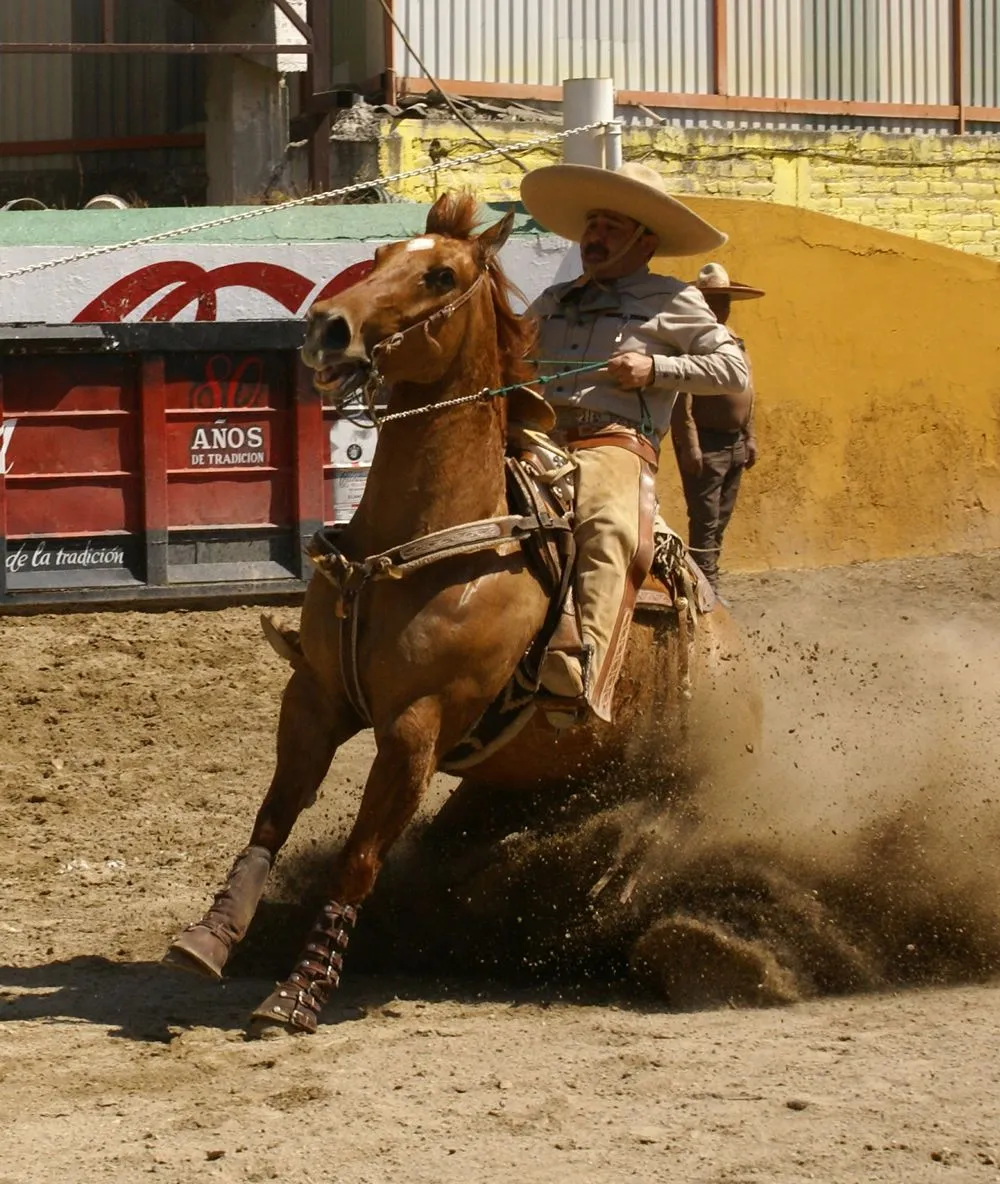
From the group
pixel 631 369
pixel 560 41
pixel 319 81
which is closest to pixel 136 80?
pixel 319 81

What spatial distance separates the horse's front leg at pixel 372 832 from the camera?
534cm

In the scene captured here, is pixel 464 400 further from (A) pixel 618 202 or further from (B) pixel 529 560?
(A) pixel 618 202

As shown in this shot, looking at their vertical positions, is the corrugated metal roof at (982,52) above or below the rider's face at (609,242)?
above

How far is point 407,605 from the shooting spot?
5402mm

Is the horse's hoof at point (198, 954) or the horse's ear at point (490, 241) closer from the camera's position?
the horse's hoof at point (198, 954)

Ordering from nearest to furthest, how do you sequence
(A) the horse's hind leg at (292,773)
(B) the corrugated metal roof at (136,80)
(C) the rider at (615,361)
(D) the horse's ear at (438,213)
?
(A) the horse's hind leg at (292,773) → (D) the horse's ear at (438,213) → (C) the rider at (615,361) → (B) the corrugated metal roof at (136,80)

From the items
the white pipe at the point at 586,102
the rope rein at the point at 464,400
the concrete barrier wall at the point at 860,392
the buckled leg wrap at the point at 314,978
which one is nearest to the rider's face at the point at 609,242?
the rope rein at the point at 464,400

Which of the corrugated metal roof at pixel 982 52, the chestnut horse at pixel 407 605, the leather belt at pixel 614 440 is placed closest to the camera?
the chestnut horse at pixel 407 605

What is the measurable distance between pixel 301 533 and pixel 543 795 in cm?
465

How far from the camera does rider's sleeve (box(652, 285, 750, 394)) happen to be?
5.91 m

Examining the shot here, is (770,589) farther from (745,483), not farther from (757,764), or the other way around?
(757,764)

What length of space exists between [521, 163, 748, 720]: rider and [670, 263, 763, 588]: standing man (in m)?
3.59

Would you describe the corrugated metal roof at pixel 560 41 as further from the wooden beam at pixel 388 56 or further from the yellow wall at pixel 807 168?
the yellow wall at pixel 807 168

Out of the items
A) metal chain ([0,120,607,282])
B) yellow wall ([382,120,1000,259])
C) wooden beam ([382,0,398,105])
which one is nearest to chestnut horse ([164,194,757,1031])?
metal chain ([0,120,607,282])
